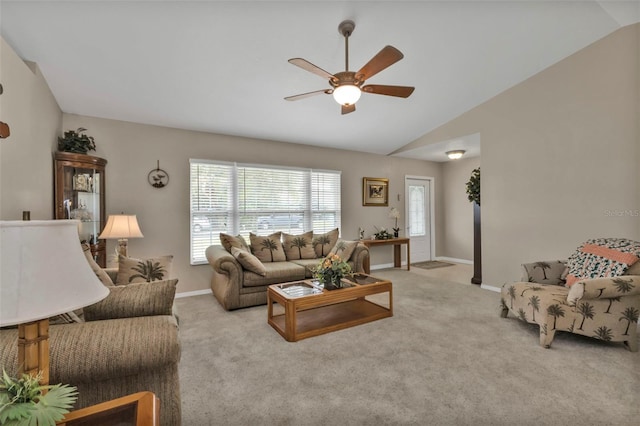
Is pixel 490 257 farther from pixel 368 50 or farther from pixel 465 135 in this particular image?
pixel 368 50

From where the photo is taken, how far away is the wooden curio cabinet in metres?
3.40

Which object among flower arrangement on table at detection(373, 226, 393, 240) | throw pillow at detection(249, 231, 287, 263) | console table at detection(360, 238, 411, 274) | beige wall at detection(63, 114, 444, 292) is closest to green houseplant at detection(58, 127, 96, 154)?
beige wall at detection(63, 114, 444, 292)

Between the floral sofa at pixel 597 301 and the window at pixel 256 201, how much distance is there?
11.5 feet

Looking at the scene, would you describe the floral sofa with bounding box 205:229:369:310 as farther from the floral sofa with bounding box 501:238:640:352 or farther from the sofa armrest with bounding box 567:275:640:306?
the sofa armrest with bounding box 567:275:640:306

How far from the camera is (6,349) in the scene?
1.25m

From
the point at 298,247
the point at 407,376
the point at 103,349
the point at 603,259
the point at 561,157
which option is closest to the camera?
the point at 103,349

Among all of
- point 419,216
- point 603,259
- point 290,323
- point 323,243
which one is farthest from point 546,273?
point 419,216

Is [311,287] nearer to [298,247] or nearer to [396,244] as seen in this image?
[298,247]

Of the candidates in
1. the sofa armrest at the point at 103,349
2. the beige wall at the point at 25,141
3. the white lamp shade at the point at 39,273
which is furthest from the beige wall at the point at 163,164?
the white lamp shade at the point at 39,273

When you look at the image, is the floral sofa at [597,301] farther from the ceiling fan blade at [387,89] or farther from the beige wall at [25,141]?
the beige wall at [25,141]

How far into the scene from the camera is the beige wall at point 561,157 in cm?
339

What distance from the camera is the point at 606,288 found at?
251 centimetres

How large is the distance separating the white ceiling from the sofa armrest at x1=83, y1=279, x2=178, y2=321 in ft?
7.26

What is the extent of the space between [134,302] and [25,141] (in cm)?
217
